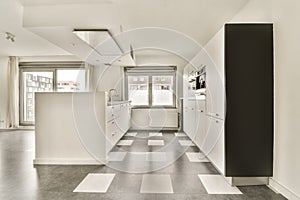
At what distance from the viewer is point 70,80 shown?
26.8ft

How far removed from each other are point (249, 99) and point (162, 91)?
17.7 ft

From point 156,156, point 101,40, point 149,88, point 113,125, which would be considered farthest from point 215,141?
point 149,88

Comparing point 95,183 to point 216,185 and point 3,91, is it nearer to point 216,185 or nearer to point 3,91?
point 216,185

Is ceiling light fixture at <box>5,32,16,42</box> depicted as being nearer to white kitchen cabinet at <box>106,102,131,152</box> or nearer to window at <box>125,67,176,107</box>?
white kitchen cabinet at <box>106,102,131,152</box>

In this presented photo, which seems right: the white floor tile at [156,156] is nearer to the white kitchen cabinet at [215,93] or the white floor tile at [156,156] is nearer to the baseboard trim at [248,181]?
the white kitchen cabinet at [215,93]

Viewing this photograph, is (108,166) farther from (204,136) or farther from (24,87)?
(24,87)

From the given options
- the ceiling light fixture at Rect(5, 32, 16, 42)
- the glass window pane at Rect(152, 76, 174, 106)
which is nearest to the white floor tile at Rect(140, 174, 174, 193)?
the ceiling light fixture at Rect(5, 32, 16, 42)

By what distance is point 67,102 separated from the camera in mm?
3557

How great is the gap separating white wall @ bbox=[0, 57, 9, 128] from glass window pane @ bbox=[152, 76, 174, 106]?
477cm

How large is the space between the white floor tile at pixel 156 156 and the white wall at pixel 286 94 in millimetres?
1693

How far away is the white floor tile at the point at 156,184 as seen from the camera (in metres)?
2.55

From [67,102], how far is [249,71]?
254 centimetres

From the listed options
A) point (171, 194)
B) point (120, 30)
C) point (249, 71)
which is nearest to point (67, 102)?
point (120, 30)

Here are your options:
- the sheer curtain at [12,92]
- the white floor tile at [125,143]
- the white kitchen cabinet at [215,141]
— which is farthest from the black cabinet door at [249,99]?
the sheer curtain at [12,92]
